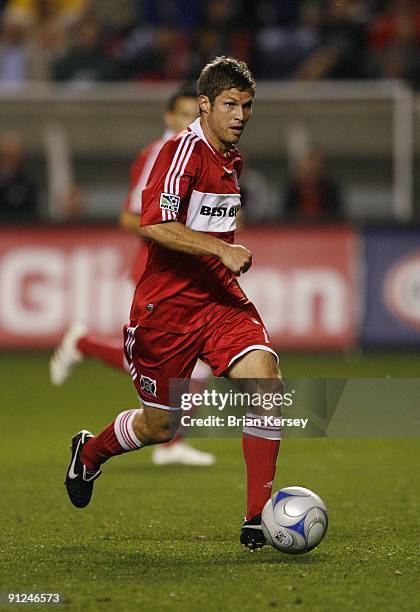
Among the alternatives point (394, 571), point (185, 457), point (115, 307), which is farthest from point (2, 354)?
point (394, 571)

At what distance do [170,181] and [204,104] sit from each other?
0.36 metres

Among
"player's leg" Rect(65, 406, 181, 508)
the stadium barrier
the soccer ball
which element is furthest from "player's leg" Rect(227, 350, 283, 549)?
the stadium barrier

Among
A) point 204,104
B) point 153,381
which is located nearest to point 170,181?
point 204,104

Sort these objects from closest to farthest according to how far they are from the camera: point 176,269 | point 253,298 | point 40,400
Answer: point 176,269
point 40,400
point 253,298

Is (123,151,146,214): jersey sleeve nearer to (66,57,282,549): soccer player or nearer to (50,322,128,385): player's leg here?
(50,322,128,385): player's leg

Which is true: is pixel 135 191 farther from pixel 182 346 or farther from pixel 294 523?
pixel 294 523

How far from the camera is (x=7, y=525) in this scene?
20.2 ft

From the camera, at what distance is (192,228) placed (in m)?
5.73

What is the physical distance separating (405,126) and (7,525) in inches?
407

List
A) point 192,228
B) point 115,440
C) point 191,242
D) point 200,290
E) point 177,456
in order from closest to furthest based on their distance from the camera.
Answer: point 191,242 → point 192,228 → point 200,290 → point 115,440 → point 177,456

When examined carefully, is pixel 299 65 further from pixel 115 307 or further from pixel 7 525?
pixel 7 525

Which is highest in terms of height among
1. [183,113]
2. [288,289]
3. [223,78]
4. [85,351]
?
[223,78]

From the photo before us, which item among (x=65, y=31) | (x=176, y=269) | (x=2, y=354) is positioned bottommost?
(x=2, y=354)

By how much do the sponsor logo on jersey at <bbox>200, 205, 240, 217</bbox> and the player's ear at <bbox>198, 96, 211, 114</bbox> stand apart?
398 mm
